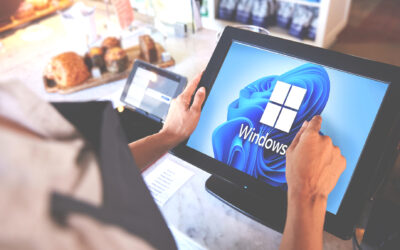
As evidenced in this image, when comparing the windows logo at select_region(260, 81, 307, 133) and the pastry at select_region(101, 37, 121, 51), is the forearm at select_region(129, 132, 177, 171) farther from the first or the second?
the pastry at select_region(101, 37, 121, 51)

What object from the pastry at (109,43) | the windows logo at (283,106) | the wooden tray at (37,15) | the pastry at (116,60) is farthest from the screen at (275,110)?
the wooden tray at (37,15)

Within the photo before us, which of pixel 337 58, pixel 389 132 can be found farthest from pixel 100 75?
pixel 389 132

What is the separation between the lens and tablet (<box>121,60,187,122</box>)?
1.12 meters

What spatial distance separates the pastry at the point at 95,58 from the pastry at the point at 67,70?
3cm

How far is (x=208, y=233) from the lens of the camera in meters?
0.80

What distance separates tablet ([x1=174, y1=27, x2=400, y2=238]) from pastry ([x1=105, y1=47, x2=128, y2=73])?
702mm

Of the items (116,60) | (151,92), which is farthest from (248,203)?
(116,60)

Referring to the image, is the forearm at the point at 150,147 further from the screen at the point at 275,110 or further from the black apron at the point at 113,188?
the black apron at the point at 113,188

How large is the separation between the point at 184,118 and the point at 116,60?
707 millimetres

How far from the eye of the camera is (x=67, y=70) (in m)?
1.40

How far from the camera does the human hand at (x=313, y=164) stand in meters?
0.63

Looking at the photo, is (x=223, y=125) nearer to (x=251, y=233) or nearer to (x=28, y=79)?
(x=251, y=233)

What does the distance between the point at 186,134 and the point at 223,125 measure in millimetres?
102

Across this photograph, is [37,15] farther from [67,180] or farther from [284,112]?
[67,180]
